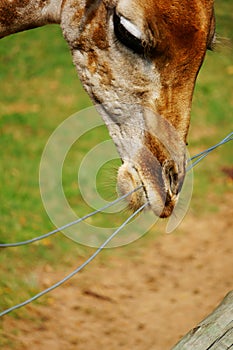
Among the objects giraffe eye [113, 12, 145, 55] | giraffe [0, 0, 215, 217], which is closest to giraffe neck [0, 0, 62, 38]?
giraffe [0, 0, 215, 217]

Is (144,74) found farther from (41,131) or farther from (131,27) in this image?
(41,131)

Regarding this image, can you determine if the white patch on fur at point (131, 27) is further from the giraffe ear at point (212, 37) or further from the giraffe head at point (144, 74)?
the giraffe ear at point (212, 37)

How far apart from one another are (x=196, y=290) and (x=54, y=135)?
2398 millimetres

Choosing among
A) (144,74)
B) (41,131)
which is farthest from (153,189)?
(41,131)

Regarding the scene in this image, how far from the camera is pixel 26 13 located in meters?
2.97

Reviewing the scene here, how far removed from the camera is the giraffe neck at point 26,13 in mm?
2943

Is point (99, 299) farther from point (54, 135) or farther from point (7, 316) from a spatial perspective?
point (54, 135)

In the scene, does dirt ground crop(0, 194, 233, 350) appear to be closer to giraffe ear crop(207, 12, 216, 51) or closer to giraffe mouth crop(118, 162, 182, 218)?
giraffe mouth crop(118, 162, 182, 218)

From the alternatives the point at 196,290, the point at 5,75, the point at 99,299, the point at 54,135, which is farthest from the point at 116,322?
the point at 5,75

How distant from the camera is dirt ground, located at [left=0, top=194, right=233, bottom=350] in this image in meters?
4.57

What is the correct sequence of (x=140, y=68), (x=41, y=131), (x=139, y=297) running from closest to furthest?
(x=140, y=68)
(x=139, y=297)
(x=41, y=131)

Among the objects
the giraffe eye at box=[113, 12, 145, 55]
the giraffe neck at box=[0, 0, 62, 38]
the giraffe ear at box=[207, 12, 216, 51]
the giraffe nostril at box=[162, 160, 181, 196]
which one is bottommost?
the giraffe nostril at box=[162, 160, 181, 196]

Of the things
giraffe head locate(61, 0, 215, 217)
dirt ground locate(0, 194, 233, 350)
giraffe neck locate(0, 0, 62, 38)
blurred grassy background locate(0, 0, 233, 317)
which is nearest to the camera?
giraffe head locate(61, 0, 215, 217)

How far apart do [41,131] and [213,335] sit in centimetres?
473
